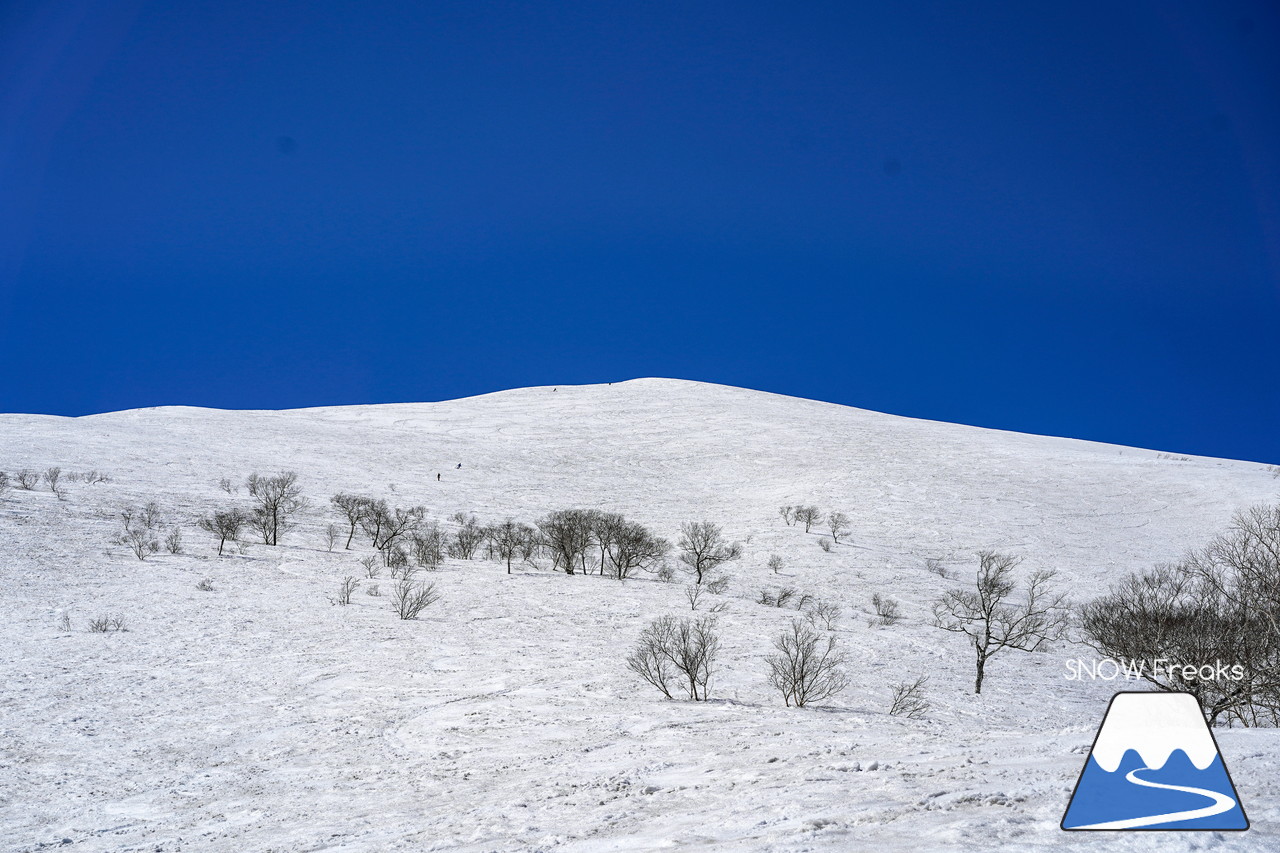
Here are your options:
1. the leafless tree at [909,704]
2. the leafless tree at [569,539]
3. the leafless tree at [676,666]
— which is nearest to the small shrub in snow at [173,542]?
the leafless tree at [569,539]

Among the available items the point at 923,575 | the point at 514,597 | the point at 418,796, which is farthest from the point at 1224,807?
the point at 923,575

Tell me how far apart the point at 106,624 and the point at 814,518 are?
1230 inches

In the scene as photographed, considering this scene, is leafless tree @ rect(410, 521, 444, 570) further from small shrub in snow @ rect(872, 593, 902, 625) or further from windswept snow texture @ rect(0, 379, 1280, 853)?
small shrub in snow @ rect(872, 593, 902, 625)

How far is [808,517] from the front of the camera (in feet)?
129

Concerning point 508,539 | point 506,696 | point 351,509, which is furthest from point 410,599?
point 351,509

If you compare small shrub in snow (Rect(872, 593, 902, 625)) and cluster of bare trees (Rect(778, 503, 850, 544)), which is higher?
cluster of bare trees (Rect(778, 503, 850, 544))

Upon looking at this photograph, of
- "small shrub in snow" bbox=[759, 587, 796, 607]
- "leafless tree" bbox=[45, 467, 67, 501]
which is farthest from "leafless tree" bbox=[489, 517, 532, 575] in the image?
"leafless tree" bbox=[45, 467, 67, 501]

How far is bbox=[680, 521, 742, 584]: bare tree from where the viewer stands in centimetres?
3122

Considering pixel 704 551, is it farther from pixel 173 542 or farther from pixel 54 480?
pixel 54 480

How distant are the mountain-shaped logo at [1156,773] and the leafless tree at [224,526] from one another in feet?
89.0

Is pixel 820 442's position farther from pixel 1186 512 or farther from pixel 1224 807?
pixel 1224 807

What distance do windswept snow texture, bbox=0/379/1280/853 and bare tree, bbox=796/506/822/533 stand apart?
149 cm

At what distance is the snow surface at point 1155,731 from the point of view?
14.6ft

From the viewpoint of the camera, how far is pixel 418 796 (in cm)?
866
